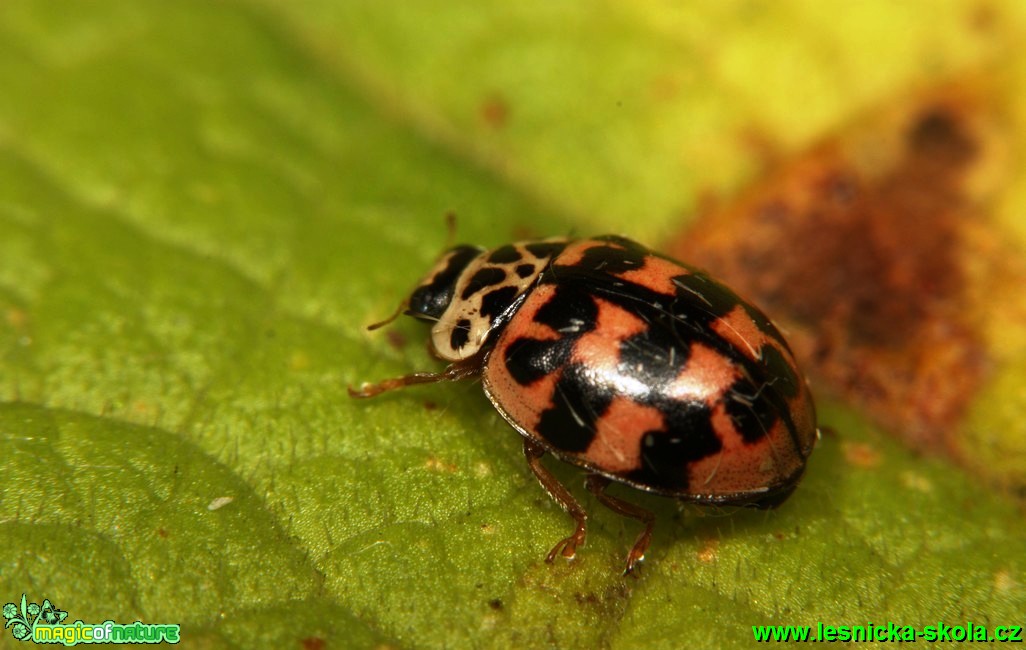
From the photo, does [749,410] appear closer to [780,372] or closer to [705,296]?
[780,372]

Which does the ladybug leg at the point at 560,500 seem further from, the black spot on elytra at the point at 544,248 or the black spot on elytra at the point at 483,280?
the black spot on elytra at the point at 544,248

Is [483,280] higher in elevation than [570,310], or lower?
lower

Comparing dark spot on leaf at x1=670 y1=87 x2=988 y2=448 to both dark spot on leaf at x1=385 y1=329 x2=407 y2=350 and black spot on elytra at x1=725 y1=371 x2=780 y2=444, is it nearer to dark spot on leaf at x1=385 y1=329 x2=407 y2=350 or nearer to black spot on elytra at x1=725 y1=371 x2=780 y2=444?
black spot on elytra at x1=725 y1=371 x2=780 y2=444

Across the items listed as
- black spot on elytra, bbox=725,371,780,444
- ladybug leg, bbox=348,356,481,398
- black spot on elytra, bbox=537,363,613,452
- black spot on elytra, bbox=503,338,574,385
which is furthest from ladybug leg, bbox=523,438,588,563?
black spot on elytra, bbox=725,371,780,444

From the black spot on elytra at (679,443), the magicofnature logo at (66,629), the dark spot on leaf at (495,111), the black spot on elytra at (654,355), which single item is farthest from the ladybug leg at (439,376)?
the dark spot on leaf at (495,111)

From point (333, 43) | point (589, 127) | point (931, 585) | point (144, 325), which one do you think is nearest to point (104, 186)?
point (144, 325)

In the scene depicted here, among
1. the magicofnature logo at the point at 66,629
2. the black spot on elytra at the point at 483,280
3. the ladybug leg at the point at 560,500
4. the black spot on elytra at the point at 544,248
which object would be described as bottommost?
the magicofnature logo at the point at 66,629

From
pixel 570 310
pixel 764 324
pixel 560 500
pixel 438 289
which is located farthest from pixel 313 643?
pixel 764 324
